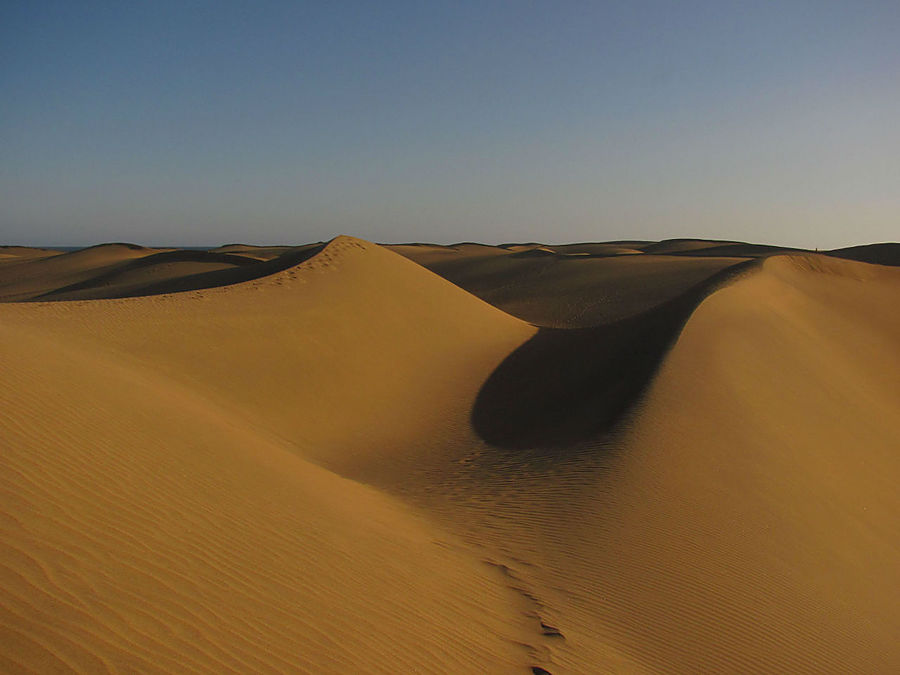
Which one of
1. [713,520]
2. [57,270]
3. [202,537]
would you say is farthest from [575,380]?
[57,270]

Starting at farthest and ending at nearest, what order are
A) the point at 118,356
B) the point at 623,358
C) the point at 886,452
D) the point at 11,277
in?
the point at 11,277
the point at 623,358
the point at 886,452
the point at 118,356

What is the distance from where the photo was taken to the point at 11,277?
45.3 metres

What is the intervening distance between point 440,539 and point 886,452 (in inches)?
366

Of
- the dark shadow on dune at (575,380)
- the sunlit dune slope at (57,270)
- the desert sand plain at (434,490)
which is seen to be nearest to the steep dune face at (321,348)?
the desert sand plain at (434,490)

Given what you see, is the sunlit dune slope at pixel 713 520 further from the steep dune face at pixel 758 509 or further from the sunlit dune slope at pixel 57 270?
the sunlit dune slope at pixel 57 270

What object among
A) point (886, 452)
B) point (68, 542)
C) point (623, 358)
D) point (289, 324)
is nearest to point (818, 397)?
point (886, 452)

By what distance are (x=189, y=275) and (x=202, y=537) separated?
30.4 meters

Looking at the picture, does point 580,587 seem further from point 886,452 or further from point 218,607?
point 886,452

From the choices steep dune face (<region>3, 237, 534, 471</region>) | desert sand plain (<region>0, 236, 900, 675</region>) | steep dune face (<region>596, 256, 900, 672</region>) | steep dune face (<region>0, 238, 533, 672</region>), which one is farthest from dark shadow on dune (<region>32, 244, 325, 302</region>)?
steep dune face (<region>596, 256, 900, 672</region>)

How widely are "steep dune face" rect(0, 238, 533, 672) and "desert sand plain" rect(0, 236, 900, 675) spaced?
0.09 feet

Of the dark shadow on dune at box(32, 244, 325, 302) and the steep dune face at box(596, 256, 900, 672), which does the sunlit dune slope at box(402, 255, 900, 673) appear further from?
the dark shadow on dune at box(32, 244, 325, 302)

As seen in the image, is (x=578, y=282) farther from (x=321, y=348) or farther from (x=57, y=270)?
(x=57, y=270)

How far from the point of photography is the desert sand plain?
138 inches

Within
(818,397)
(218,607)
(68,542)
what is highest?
(68,542)
